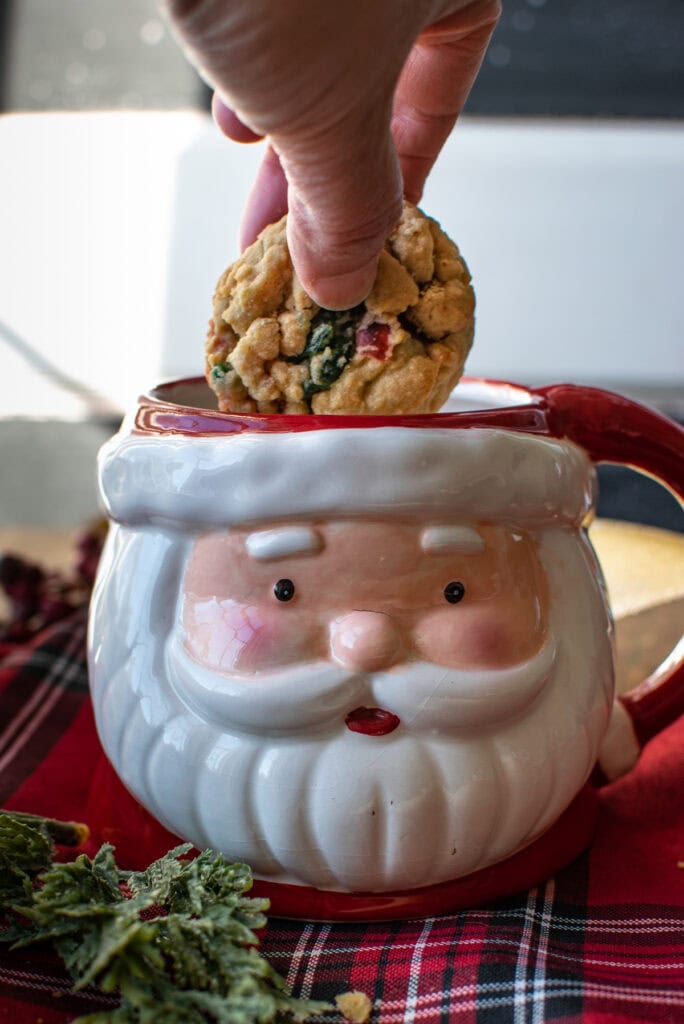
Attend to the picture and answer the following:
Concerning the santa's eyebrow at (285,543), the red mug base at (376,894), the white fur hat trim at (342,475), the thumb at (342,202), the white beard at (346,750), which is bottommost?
the red mug base at (376,894)

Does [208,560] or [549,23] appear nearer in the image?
[208,560]

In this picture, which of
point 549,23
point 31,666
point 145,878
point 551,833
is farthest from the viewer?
point 549,23

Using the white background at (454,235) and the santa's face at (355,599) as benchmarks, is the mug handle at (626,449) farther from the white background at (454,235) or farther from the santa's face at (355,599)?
the white background at (454,235)

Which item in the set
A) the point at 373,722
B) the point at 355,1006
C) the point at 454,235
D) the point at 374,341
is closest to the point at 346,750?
the point at 373,722

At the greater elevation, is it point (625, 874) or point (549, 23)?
point (549, 23)

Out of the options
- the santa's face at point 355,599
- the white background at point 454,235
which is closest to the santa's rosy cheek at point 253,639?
the santa's face at point 355,599

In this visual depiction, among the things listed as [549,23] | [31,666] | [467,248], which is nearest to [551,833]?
[31,666]

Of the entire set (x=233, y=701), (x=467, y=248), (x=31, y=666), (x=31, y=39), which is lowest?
(x=31, y=666)

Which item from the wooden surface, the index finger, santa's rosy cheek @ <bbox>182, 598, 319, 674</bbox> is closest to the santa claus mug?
santa's rosy cheek @ <bbox>182, 598, 319, 674</bbox>

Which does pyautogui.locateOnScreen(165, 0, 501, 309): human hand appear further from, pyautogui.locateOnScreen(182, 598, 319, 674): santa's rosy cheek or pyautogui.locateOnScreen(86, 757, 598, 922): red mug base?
pyautogui.locateOnScreen(86, 757, 598, 922): red mug base

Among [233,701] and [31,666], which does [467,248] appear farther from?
[233,701]
